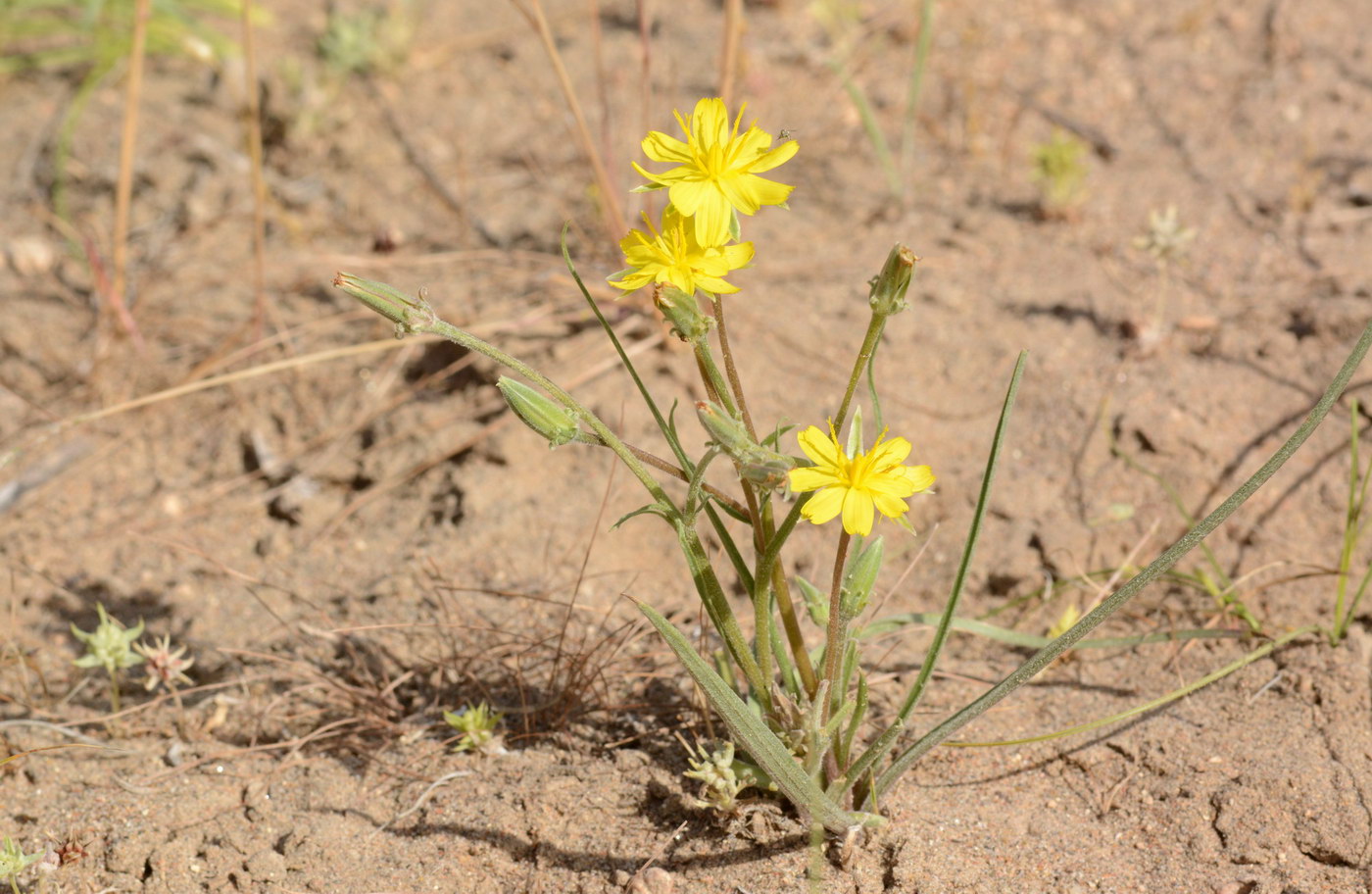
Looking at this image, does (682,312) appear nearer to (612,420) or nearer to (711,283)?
(711,283)

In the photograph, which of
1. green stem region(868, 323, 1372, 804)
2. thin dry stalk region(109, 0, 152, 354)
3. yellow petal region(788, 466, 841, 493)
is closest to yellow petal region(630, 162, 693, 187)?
yellow petal region(788, 466, 841, 493)

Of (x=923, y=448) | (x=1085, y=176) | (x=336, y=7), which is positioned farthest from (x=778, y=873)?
(x=336, y=7)

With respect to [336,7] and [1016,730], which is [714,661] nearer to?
[1016,730]

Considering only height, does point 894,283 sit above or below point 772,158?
below

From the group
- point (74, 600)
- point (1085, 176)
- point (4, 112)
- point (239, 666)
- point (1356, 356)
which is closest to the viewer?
point (1356, 356)

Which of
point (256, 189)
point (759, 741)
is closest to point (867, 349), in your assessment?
point (759, 741)

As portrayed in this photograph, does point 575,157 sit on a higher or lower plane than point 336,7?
lower

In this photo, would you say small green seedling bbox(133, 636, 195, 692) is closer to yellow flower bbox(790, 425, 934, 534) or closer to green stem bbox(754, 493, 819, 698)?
green stem bbox(754, 493, 819, 698)
